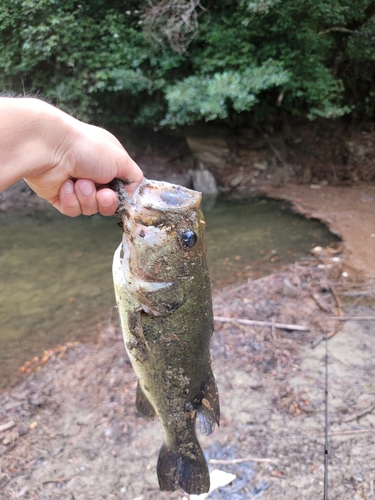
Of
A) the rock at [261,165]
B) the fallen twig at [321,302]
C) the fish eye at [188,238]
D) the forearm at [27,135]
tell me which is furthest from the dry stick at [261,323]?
the rock at [261,165]

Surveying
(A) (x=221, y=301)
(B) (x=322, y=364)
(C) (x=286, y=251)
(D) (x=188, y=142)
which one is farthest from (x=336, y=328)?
(D) (x=188, y=142)

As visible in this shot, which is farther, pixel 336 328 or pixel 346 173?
pixel 346 173

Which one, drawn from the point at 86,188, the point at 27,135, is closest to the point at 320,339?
the point at 86,188

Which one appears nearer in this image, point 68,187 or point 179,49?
point 68,187

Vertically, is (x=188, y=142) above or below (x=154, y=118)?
below

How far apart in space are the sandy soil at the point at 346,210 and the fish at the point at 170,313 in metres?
4.14

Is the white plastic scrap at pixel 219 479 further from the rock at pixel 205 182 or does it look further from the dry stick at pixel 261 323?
the rock at pixel 205 182

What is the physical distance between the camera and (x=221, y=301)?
4605 millimetres

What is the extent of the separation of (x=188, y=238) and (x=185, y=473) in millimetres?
1155

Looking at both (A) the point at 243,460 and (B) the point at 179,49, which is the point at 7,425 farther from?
(B) the point at 179,49

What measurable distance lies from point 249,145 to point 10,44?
237 inches

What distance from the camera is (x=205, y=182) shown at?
9.48 metres

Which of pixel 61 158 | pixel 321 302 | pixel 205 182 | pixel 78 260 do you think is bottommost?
pixel 205 182

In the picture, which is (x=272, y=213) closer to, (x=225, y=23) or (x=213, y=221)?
(x=213, y=221)
